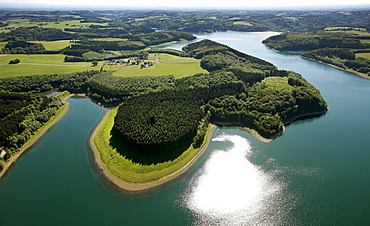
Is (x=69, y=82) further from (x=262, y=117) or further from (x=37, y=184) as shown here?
(x=262, y=117)

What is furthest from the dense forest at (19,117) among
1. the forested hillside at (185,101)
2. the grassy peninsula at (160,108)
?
the forested hillside at (185,101)

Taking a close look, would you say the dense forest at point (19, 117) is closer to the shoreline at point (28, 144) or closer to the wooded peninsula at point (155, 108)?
the wooded peninsula at point (155, 108)

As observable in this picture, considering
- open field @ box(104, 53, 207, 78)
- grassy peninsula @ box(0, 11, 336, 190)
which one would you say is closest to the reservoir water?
grassy peninsula @ box(0, 11, 336, 190)

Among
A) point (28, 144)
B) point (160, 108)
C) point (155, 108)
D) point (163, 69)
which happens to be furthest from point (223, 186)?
point (163, 69)

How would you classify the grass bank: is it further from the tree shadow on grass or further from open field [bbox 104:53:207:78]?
open field [bbox 104:53:207:78]

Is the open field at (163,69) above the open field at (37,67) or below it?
above

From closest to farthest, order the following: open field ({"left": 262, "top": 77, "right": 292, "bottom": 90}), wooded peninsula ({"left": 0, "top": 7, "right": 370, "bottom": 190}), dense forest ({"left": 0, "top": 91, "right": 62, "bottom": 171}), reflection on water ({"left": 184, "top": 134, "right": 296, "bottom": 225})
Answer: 1. reflection on water ({"left": 184, "top": 134, "right": 296, "bottom": 225})
2. wooded peninsula ({"left": 0, "top": 7, "right": 370, "bottom": 190})
3. dense forest ({"left": 0, "top": 91, "right": 62, "bottom": 171})
4. open field ({"left": 262, "top": 77, "right": 292, "bottom": 90})

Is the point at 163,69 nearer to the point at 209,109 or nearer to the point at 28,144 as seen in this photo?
the point at 209,109

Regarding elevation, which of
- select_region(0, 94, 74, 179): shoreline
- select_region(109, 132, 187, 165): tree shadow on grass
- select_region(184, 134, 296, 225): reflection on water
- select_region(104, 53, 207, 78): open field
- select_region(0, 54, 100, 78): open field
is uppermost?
select_region(104, 53, 207, 78): open field
